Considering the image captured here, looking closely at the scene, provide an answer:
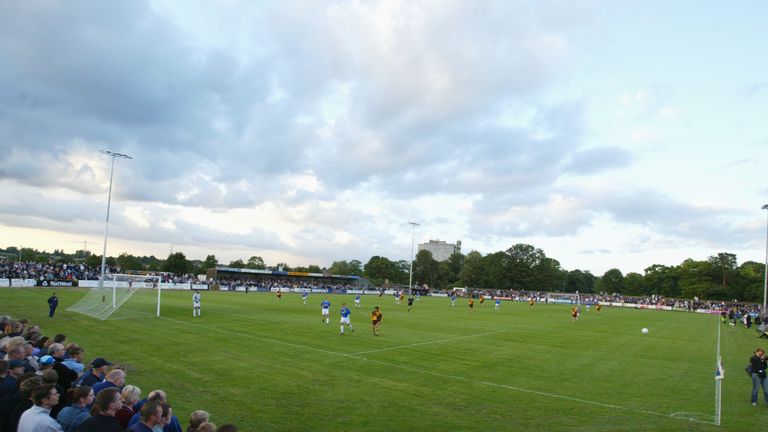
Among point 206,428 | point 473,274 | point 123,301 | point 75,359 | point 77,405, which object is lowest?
point 123,301

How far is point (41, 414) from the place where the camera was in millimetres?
5469

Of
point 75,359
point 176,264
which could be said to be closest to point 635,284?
point 176,264

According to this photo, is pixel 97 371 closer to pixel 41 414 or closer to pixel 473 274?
pixel 41 414

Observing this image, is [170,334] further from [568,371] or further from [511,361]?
[568,371]

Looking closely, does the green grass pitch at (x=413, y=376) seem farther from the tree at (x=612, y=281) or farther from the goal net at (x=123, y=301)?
the tree at (x=612, y=281)

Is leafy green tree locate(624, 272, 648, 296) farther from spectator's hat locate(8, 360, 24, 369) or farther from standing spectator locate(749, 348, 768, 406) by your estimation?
spectator's hat locate(8, 360, 24, 369)

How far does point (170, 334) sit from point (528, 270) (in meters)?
122

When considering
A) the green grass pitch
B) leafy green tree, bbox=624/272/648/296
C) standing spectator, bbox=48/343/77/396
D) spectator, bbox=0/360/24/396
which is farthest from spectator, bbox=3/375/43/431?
leafy green tree, bbox=624/272/648/296

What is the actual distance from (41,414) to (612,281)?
177704mm

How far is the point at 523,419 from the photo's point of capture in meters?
12.2

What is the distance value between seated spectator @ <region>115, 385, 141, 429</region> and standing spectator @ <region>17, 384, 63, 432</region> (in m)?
0.70

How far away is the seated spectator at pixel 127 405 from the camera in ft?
20.1

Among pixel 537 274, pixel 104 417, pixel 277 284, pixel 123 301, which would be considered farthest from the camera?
pixel 537 274

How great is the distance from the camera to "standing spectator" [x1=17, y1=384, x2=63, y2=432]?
5.38 meters
